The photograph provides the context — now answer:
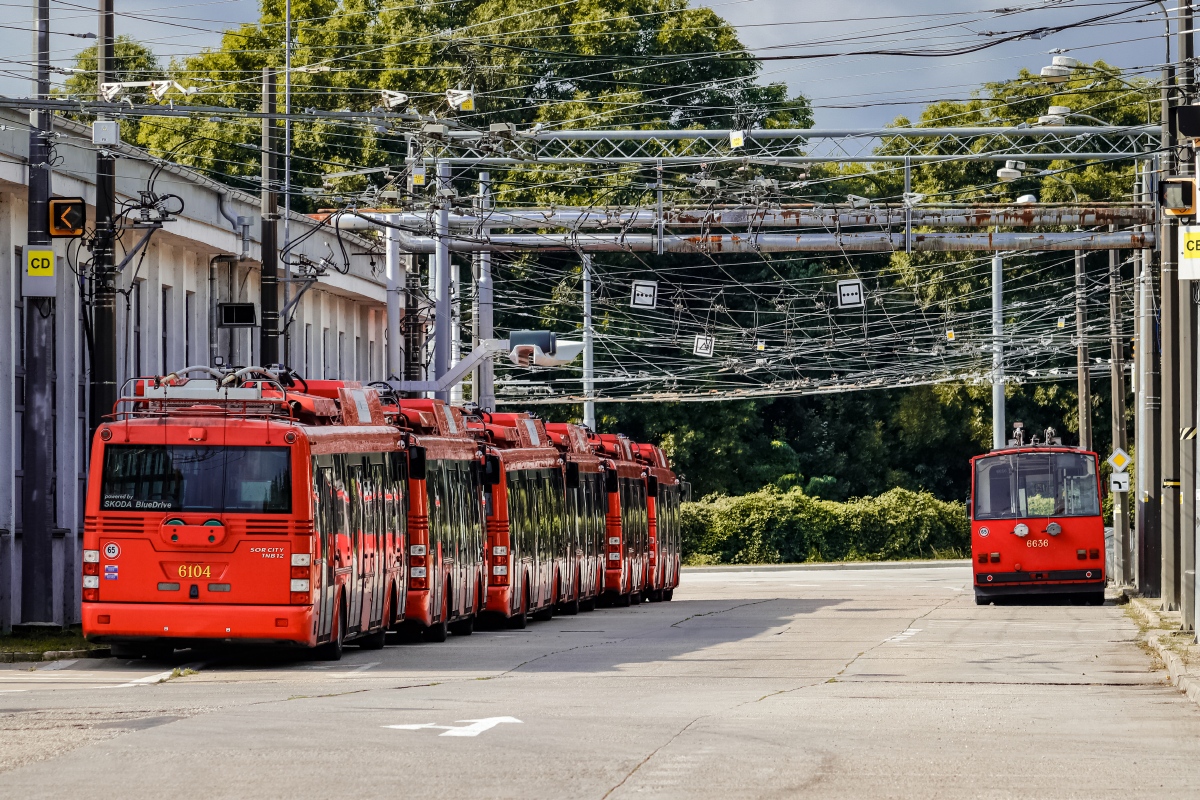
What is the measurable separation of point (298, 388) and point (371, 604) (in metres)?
Answer: 2.61

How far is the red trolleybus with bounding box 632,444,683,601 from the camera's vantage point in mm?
42594

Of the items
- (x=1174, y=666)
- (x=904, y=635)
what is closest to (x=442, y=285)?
(x=904, y=635)

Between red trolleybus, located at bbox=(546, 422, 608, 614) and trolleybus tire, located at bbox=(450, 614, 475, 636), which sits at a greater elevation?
red trolleybus, located at bbox=(546, 422, 608, 614)

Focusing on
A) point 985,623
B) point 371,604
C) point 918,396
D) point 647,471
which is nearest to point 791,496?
point 918,396

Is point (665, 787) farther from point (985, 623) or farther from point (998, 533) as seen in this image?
point (998, 533)

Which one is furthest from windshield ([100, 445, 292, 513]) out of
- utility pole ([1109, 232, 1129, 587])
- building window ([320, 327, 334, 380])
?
utility pole ([1109, 232, 1129, 587])

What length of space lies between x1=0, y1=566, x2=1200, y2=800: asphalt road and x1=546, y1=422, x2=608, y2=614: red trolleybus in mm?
9088

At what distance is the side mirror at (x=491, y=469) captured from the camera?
2812cm

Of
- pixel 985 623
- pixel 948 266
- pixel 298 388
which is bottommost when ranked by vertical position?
pixel 985 623

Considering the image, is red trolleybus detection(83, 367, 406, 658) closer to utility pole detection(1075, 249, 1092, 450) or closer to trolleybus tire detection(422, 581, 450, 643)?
trolleybus tire detection(422, 581, 450, 643)

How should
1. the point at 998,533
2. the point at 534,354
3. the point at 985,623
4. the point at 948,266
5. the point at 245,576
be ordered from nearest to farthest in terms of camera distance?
the point at 245,576 → the point at 985,623 → the point at 998,533 → the point at 534,354 → the point at 948,266

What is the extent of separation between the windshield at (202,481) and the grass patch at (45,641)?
2.59m

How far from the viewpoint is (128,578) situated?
1970cm

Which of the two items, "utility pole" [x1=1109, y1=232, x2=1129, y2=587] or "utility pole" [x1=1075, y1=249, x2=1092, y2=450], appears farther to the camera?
"utility pole" [x1=1075, y1=249, x2=1092, y2=450]
